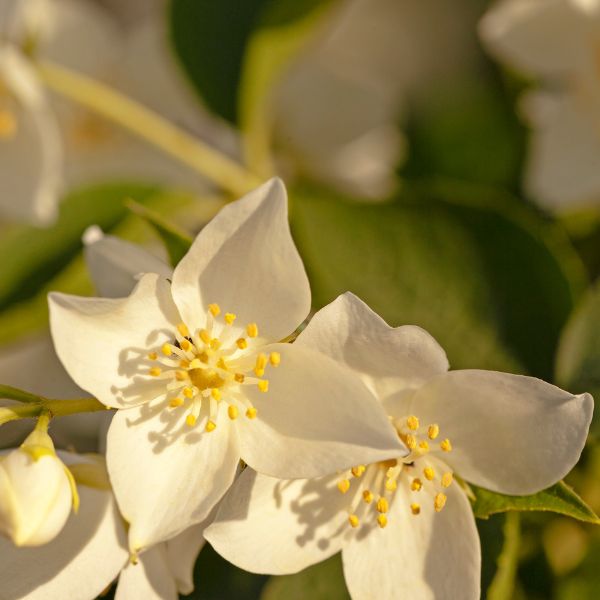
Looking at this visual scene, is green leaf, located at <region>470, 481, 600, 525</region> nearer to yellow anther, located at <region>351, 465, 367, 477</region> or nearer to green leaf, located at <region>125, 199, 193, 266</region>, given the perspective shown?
yellow anther, located at <region>351, 465, 367, 477</region>

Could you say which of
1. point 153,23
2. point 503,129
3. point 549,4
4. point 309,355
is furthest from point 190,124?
point 309,355

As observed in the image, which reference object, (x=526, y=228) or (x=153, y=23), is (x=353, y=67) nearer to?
(x=153, y=23)

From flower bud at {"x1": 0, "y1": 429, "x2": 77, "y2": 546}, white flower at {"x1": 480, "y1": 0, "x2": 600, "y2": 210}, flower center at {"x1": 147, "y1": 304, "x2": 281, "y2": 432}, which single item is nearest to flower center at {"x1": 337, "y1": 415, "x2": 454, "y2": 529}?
flower center at {"x1": 147, "y1": 304, "x2": 281, "y2": 432}

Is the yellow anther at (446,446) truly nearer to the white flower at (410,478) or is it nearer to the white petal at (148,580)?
the white flower at (410,478)

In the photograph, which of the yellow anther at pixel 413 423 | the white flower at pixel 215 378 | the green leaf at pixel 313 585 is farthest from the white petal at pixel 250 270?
the green leaf at pixel 313 585

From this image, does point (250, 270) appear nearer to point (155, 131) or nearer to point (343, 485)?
point (343, 485)

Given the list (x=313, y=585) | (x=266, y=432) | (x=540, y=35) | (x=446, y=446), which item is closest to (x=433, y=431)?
(x=446, y=446)
